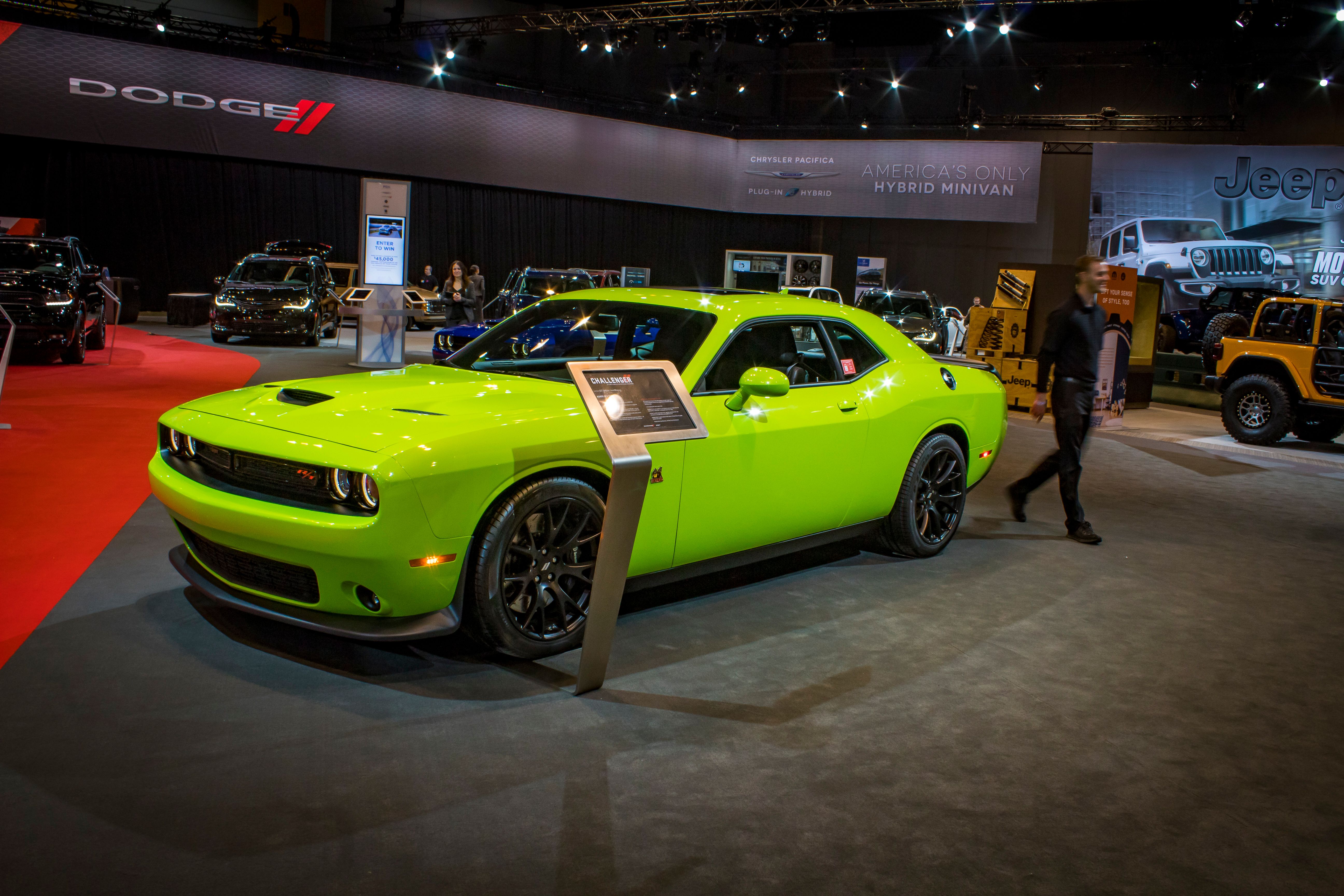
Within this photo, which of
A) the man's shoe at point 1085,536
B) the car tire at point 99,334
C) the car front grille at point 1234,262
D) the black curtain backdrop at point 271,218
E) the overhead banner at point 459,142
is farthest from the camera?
the black curtain backdrop at point 271,218

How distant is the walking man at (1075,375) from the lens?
6047 millimetres

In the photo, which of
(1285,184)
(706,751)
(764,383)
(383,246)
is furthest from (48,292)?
(1285,184)

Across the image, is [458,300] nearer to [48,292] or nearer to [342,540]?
[48,292]

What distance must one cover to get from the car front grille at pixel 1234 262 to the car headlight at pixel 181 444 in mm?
20990

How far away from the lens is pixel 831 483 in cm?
474

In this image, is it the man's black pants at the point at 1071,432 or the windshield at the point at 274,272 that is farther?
the windshield at the point at 274,272

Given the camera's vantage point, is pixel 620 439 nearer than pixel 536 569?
Yes

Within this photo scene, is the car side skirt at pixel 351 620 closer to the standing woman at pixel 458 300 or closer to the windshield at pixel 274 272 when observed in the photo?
the windshield at pixel 274 272

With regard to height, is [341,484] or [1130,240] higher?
[1130,240]

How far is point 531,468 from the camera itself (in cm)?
353

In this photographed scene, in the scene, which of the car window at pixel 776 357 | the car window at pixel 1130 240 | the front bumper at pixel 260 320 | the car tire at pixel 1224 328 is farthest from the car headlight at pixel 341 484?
the car window at pixel 1130 240

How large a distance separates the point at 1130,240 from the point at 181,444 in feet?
73.1

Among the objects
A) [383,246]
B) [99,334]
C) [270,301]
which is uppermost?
[383,246]

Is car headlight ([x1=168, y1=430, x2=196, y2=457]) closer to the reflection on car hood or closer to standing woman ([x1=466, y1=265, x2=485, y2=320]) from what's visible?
the reflection on car hood
